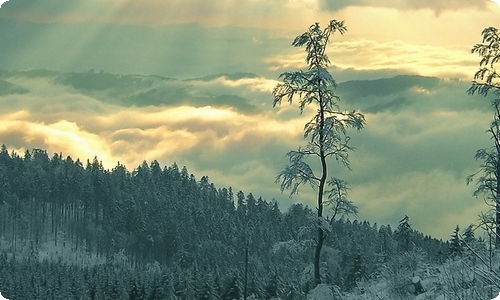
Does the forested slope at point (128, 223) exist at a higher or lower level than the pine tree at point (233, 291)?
higher

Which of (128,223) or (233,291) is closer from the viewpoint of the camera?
(233,291)

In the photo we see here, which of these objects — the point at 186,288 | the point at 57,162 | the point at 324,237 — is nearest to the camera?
the point at 324,237

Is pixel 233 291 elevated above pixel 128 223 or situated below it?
below

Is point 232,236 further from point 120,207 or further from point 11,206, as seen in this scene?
point 11,206

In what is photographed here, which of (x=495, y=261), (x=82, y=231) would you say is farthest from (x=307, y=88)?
(x=82, y=231)

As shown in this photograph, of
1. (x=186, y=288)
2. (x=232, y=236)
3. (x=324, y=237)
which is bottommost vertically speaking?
(x=324, y=237)

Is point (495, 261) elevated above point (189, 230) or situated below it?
below

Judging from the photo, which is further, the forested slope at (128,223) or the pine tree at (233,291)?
the forested slope at (128,223)

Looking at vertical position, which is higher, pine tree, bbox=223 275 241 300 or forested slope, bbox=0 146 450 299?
forested slope, bbox=0 146 450 299

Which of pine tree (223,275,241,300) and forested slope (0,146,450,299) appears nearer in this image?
pine tree (223,275,241,300)

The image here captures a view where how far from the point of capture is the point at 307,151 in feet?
71.8

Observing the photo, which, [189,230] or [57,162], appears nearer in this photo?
[189,230]

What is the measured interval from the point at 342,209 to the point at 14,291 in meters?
77.0

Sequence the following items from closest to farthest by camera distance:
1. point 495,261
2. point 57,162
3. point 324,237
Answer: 1. point 495,261
2. point 324,237
3. point 57,162
